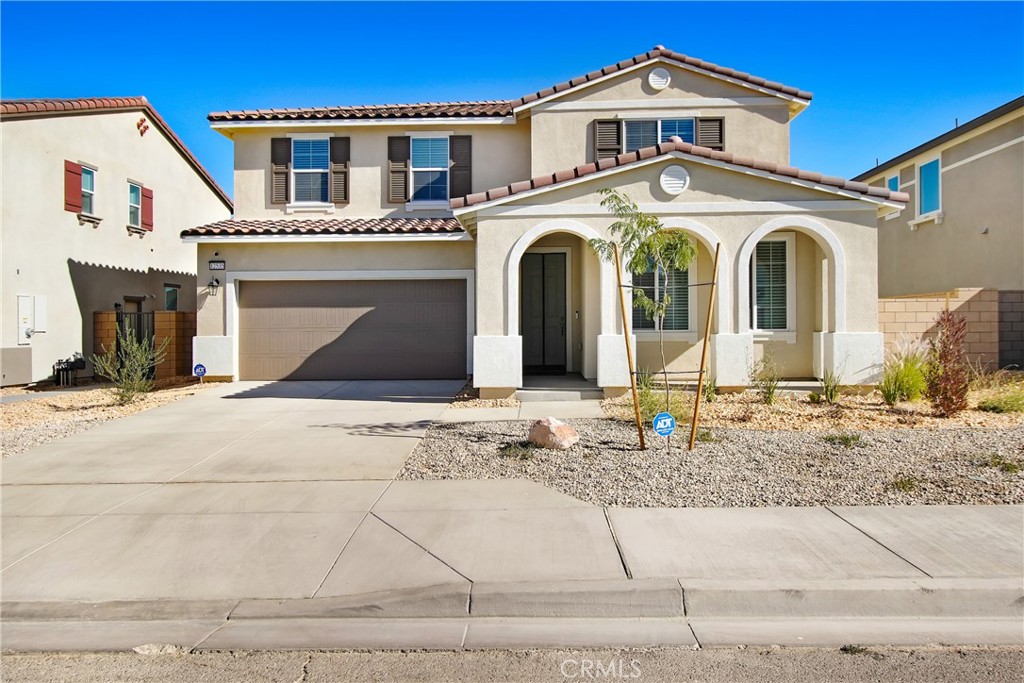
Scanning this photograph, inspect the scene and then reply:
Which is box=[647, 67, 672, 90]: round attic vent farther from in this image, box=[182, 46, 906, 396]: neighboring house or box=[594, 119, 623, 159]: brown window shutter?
box=[594, 119, 623, 159]: brown window shutter

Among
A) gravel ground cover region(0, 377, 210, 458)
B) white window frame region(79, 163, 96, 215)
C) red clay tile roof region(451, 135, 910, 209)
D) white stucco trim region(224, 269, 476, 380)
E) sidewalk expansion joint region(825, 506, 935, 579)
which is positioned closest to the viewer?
sidewalk expansion joint region(825, 506, 935, 579)

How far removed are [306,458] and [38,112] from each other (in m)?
12.8

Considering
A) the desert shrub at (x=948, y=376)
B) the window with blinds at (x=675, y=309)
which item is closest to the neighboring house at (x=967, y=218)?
the desert shrub at (x=948, y=376)

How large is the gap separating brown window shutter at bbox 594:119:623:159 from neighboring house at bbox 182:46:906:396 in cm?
3

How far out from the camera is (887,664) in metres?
3.80

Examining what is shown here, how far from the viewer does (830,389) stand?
11133 millimetres

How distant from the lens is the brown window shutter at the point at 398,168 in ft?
54.6

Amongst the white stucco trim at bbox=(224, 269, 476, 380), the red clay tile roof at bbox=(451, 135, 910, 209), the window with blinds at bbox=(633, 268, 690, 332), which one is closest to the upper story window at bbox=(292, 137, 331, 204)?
the white stucco trim at bbox=(224, 269, 476, 380)

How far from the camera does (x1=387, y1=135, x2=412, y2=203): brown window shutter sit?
1666 centimetres

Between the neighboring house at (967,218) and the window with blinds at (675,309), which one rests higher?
the neighboring house at (967,218)

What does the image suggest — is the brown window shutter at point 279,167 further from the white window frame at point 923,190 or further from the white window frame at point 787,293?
the white window frame at point 923,190

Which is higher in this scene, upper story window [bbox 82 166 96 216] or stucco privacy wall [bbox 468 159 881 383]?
upper story window [bbox 82 166 96 216]

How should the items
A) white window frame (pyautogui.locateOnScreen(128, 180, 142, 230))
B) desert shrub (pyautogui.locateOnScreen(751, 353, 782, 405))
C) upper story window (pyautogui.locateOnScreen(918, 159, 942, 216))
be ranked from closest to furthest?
desert shrub (pyautogui.locateOnScreen(751, 353, 782, 405))
white window frame (pyautogui.locateOnScreen(128, 180, 142, 230))
upper story window (pyautogui.locateOnScreen(918, 159, 942, 216))

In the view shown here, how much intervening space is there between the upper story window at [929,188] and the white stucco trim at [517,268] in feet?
42.2
